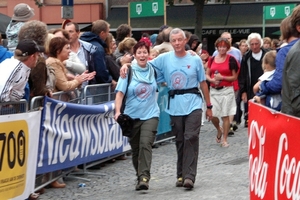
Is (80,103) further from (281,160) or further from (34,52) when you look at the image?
(281,160)

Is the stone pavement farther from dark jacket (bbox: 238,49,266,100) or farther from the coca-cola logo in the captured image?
dark jacket (bbox: 238,49,266,100)

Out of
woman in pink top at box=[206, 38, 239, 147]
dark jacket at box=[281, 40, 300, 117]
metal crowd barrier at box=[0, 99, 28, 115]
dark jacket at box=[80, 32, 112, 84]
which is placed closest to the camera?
dark jacket at box=[281, 40, 300, 117]

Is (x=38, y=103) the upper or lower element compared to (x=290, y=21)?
lower

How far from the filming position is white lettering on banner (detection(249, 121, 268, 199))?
6.45 meters

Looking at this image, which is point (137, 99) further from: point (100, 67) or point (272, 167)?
point (272, 167)

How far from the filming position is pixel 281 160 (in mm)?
5871

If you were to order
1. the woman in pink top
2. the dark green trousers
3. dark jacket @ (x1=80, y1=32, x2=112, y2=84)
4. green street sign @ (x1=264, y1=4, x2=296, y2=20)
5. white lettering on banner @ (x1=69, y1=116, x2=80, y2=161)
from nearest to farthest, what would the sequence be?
the dark green trousers, white lettering on banner @ (x1=69, y1=116, x2=80, y2=161), dark jacket @ (x1=80, y1=32, x2=112, y2=84), the woman in pink top, green street sign @ (x1=264, y1=4, x2=296, y2=20)

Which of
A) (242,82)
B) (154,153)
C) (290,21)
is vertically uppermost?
(290,21)

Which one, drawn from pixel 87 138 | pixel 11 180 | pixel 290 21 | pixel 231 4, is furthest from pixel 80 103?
pixel 231 4

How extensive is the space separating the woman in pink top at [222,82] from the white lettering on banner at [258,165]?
21.8ft

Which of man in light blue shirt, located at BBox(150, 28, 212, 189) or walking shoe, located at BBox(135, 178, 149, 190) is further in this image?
man in light blue shirt, located at BBox(150, 28, 212, 189)

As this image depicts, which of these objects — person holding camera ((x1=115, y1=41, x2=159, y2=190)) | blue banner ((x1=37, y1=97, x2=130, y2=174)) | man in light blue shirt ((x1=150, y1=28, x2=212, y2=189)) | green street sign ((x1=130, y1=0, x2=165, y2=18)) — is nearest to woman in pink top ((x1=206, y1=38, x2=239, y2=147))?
blue banner ((x1=37, y1=97, x2=130, y2=174))

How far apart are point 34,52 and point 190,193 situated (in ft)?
8.02

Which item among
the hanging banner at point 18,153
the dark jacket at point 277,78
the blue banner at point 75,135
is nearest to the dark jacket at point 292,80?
the dark jacket at point 277,78
